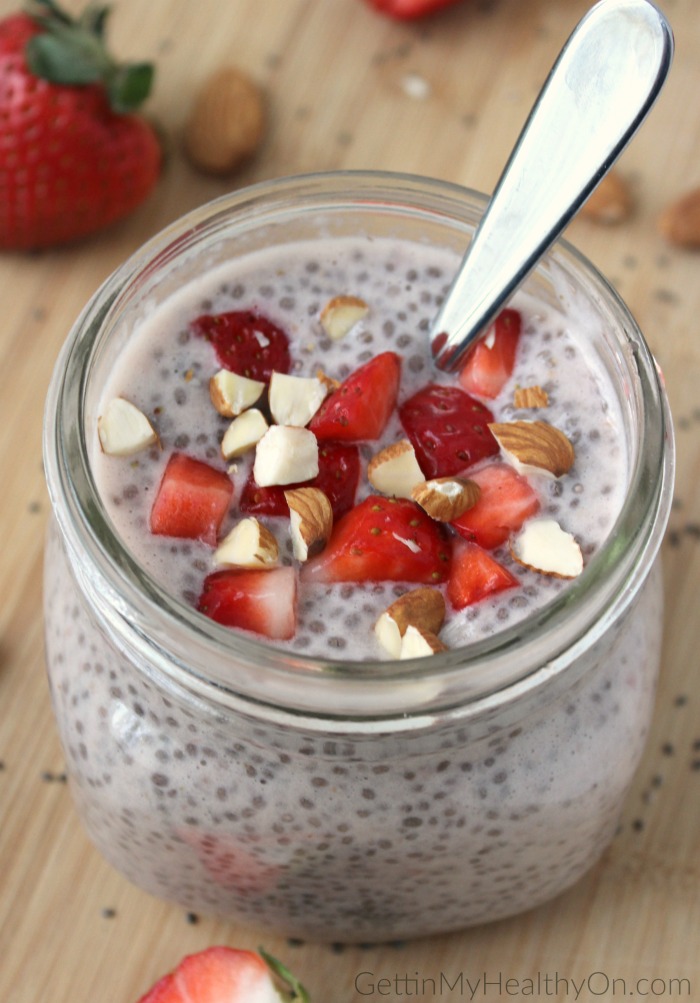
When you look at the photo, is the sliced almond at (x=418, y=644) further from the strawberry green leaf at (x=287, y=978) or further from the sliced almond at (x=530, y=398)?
the strawberry green leaf at (x=287, y=978)

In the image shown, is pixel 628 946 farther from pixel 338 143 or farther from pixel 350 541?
pixel 338 143

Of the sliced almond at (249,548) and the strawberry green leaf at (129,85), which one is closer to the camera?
the sliced almond at (249,548)

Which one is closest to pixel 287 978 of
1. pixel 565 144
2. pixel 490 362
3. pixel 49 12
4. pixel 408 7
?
pixel 490 362

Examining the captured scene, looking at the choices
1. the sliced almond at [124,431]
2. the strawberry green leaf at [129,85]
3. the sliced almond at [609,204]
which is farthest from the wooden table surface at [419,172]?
the sliced almond at [124,431]

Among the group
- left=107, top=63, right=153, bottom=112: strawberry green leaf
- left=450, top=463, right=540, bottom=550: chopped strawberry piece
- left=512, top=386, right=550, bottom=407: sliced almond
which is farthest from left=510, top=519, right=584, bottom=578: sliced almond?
left=107, top=63, right=153, bottom=112: strawberry green leaf

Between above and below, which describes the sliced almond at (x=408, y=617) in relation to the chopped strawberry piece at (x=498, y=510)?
below

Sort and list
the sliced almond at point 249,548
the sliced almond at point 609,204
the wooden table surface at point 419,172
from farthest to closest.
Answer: the sliced almond at point 609,204 → the wooden table surface at point 419,172 → the sliced almond at point 249,548

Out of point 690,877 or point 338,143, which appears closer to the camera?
point 690,877

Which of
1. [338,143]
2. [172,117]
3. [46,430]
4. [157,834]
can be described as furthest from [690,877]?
[172,117]
